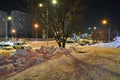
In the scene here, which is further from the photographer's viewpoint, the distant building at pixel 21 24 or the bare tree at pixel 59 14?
the distant building at pixel 21 24

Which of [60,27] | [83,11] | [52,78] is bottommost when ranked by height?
[52,78]

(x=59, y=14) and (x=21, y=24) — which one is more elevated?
(x=21, y=24)

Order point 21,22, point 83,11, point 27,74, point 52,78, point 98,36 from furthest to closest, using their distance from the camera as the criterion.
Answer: point 21,22 → point 98,36 → point 83,11 → point 27,74 → point 52,78

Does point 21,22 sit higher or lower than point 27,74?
higher

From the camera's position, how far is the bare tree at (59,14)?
31109mm

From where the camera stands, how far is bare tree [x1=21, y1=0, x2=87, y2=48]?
102 ft

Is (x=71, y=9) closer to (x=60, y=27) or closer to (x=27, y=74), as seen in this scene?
(x=60, y=27)

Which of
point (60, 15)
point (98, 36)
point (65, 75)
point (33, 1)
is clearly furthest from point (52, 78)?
point (98, 36)

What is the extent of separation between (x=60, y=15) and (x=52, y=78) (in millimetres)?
20608

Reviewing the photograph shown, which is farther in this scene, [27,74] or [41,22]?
[41,22]

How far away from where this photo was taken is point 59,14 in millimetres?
30922

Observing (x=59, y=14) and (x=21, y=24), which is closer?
(x=59, y=14)

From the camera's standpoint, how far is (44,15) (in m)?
32.3

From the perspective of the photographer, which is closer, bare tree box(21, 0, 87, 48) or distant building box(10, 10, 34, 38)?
bare tree box(21, 0, 87, 48)
